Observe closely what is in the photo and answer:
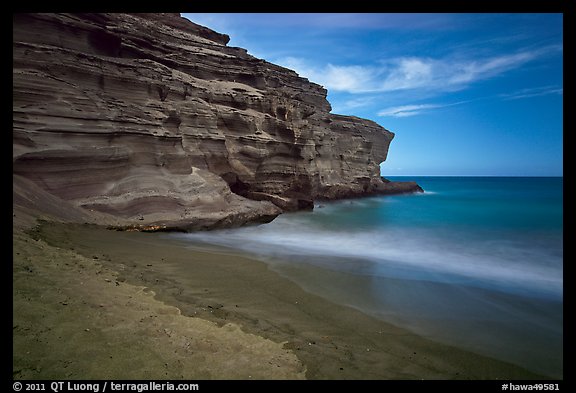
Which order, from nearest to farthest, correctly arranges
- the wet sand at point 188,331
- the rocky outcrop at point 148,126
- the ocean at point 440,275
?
1. the wet sand at point 188,331
2. the ocean at point 440,275
3. the rocky outcrop at point 148,126

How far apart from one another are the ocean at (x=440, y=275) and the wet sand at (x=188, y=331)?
0.72 metres

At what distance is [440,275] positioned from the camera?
32.3 feet

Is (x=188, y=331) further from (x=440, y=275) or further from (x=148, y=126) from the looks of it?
(x=148, y=126)

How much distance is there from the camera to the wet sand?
10.8ft

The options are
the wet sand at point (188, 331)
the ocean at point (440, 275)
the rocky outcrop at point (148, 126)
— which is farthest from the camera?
the rocky outcrop at point (148, 126)

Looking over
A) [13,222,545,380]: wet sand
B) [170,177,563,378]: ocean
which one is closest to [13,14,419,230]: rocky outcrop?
[170,177,563,378]: ocean

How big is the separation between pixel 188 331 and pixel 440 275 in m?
8.13

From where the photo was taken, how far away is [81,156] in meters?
12.2

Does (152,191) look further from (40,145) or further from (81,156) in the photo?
(40,145)

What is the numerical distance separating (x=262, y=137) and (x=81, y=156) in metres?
11.4

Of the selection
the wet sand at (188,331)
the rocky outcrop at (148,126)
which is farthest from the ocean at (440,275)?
the rocky outcrop at (148,126)

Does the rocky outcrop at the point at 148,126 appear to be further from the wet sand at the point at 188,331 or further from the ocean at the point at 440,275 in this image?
the wet sand at the point at 188,331

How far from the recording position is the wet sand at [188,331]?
10.8 ft

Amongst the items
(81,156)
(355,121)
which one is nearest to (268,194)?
(81,156)
